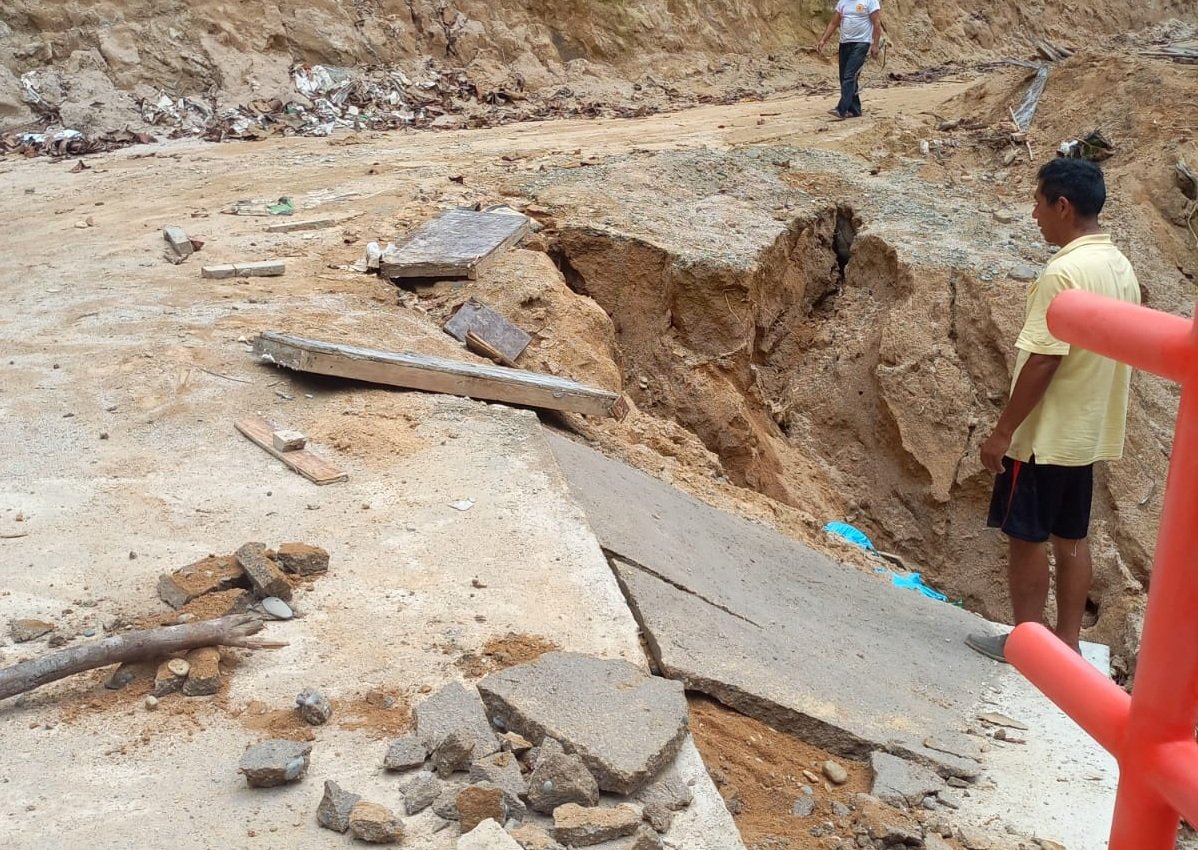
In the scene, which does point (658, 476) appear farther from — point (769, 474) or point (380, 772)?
point (380, 772)

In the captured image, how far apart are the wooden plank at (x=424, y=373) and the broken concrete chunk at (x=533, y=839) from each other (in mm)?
2716

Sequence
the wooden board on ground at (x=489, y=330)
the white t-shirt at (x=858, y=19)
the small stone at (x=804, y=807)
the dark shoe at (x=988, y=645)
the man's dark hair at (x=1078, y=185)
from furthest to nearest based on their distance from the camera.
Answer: the white t-shirt at (x=858, y=19) → the wooden board on ground at (x=489, y=330) → the dark shoe at (x=988, y=645) → the man's dark hair at (x=1078, y=185) → the small stone at (x=804, y=807)

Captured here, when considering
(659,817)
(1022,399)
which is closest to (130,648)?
(659,817)

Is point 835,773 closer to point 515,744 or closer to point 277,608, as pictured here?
point 515,744

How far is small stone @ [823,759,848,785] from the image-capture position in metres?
3.12

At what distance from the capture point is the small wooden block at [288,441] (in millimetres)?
4168

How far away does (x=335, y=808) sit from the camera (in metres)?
2.34

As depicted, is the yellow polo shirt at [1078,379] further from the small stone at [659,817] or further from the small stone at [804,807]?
the small stone at [659,817]

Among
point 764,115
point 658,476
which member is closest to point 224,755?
point 658,476

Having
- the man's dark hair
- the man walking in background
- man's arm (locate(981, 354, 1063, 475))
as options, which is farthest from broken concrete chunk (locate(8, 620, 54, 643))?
the man walking in background

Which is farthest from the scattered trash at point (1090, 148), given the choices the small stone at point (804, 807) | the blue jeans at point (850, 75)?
the small stone at point (804, 807)

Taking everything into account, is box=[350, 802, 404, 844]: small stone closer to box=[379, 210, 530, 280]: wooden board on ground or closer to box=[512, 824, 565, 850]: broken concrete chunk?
box=[512, 824, 565, 850]: broken concrete chunk

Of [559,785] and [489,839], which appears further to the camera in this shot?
[559,785]

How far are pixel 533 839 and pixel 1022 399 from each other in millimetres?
2539
